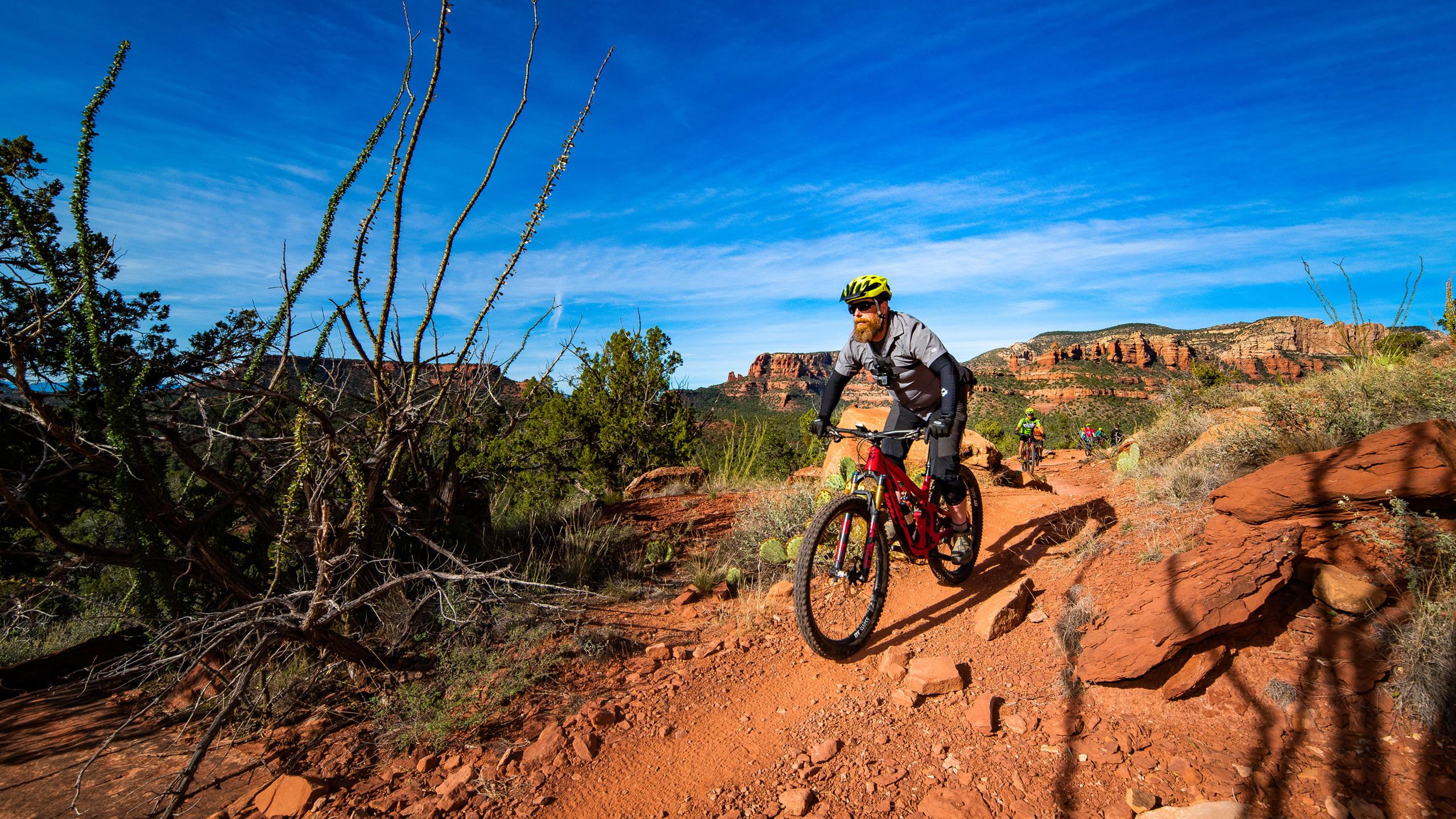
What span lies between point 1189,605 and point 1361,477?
1493mm

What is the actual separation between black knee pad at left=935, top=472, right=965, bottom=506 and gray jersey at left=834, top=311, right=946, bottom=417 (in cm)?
52

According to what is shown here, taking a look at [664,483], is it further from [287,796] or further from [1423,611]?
[1423,611]

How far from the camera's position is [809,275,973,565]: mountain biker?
4.13m

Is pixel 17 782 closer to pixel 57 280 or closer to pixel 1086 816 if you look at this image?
pixel 57 280

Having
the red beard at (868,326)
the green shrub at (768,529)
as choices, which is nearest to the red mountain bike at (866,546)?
the red beard at (868,326)

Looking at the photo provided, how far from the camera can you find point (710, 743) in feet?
10.1

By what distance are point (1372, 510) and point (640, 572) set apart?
5.15 metres

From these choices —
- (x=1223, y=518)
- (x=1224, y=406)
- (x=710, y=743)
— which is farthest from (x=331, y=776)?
(x=1224, y=406)

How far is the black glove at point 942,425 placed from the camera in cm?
382

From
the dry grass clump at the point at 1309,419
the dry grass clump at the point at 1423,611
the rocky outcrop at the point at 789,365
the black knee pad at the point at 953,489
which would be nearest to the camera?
the dry grass clump at the point at 1423,611

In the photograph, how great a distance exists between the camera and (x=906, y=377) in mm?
4336

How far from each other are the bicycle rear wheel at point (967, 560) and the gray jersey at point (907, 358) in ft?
2.47

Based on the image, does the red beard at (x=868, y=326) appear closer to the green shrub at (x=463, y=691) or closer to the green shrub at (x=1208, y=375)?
the green shrub at (x=463, y=691)

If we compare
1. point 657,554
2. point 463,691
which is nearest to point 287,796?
point 463,691
